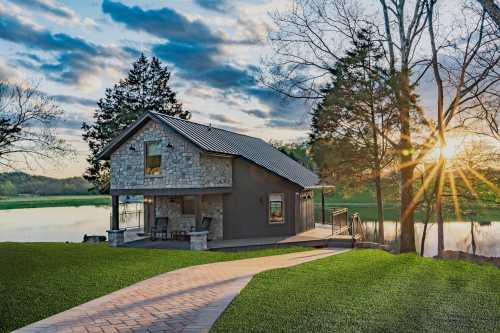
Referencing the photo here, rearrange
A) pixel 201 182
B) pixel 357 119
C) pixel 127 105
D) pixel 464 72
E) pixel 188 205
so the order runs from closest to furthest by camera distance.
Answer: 1. pixel 464 72
2. pixel 201 182
3. pixel 357 119
4. pixel 188 205
5. pixel 127 105

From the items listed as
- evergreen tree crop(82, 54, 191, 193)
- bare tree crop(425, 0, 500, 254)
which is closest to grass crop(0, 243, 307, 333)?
bare tree crop(425, 0, 500, 254)

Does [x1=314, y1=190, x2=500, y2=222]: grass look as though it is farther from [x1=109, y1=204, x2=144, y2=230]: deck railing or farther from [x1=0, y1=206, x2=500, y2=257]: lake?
[x1=109, y1=204, x2=144, y2=230]: deck railing

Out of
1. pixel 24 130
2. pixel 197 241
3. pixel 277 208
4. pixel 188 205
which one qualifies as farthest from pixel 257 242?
pixel 24 130

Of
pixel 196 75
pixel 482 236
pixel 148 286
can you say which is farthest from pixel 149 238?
pixel 482 236

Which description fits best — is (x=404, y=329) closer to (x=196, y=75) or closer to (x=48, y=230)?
(x=196, y=75)

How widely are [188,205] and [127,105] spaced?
16.2 m

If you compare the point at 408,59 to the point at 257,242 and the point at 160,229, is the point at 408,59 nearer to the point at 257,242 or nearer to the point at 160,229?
the point at 257,242

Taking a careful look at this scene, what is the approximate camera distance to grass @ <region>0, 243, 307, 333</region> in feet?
19.9

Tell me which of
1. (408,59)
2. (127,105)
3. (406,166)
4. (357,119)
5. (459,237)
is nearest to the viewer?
(406,166)

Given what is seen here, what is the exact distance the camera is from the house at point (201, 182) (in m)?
14.9

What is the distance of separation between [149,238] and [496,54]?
47.3ft

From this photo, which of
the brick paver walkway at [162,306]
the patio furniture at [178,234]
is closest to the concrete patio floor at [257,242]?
the patio furniture at [178,234]

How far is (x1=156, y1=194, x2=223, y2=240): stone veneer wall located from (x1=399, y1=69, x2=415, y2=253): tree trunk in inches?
288

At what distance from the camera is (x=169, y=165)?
1509 cm
